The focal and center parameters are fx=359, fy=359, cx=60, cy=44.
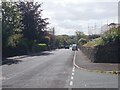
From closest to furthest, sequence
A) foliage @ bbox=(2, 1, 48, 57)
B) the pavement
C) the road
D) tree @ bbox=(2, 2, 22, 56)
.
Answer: the road → the pavement → tree @ bbox=(2, 2, 22, 56) → foliage @ bbox=(2, 1, 48, 57)

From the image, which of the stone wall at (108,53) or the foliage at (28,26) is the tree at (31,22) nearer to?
the foliage at (28,26)

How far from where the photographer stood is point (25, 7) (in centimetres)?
7988

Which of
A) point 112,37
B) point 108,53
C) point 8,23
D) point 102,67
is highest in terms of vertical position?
point 8,23

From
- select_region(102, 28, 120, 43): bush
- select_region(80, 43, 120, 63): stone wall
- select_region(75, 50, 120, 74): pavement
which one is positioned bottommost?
select_region(75, 50, 120, 74): pavement

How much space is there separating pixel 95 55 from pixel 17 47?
30.3 metres

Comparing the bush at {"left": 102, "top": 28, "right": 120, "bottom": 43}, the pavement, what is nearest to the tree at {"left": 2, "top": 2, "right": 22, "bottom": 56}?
the bush at {"left": 102, "top": 28, "right": 120, "bottom": 43}

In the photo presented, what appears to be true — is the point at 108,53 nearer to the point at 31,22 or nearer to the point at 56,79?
the point at 56,79

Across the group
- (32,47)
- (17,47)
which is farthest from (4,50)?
(32,47)

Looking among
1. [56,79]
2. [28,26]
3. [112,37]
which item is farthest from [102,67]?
[28,26]

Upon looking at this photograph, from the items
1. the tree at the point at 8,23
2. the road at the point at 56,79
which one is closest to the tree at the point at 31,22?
the tree at the point at 8,23

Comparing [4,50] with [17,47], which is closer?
[4,50]

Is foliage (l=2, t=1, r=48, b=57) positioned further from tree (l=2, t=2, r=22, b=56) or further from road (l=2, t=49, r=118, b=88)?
road (l=2, t=49, r=118, b=88)

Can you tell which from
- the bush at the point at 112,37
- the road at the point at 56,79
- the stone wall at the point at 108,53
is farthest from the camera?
the bush at the point at 112,37

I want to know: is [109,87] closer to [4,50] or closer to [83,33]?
[4,50]
